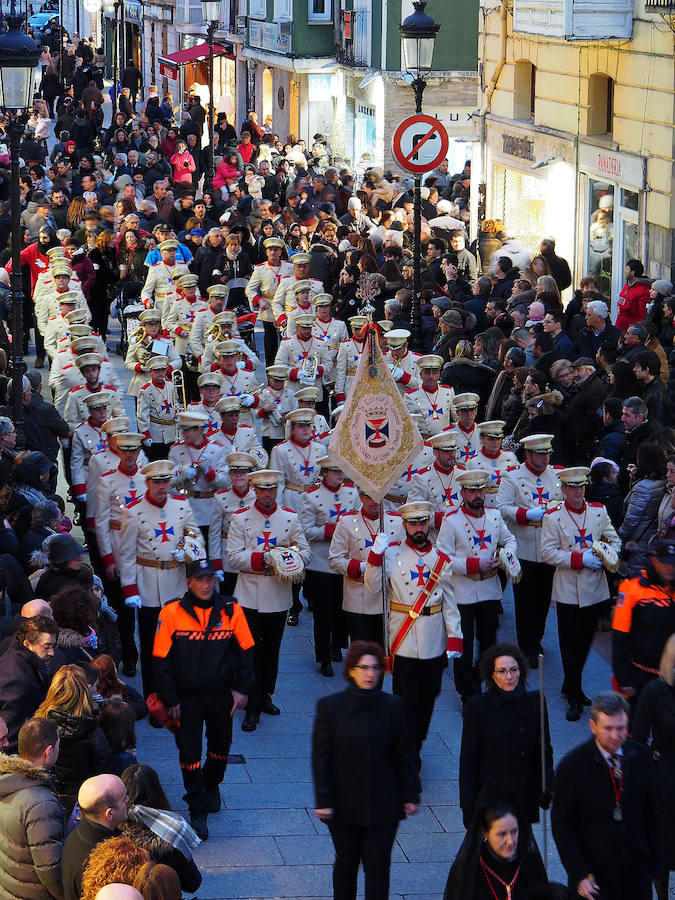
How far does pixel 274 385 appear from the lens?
16312 mm

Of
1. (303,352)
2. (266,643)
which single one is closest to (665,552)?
(266,643)

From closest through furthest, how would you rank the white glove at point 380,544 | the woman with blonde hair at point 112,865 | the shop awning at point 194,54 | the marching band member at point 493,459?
the woman with blonde hair at point 112,865, the white glove at point 380,544, the marching band member at point 493,459, the shop awning at point 194,54

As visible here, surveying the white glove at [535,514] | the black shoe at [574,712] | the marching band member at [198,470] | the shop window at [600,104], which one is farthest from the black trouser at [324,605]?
the shop window at [600,104]

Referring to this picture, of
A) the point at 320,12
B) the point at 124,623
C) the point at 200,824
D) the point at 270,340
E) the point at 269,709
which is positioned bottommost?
the point at 269,709

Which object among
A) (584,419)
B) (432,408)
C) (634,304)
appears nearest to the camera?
(584,419)

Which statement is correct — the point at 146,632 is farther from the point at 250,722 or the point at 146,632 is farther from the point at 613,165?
the point at 613,165

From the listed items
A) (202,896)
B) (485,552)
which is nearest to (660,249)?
(485,552)

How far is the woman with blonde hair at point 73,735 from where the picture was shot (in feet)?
28.0

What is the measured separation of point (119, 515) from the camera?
41.8 feet

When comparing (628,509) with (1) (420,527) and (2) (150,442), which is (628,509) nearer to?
(1) (420,527)

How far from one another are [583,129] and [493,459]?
11112mm

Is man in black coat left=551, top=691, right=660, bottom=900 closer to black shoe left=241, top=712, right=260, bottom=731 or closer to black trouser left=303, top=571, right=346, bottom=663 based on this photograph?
black shoe left=241, top=712, right=260, bottom=731

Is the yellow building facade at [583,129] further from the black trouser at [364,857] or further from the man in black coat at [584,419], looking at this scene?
the black trouser at [364,857]

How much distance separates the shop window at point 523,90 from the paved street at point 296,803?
15361 millimetres
